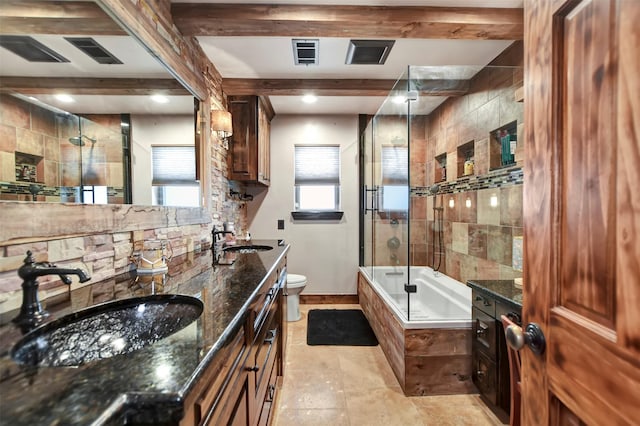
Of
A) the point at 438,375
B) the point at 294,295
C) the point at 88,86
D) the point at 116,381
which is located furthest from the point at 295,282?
the point at 116,381

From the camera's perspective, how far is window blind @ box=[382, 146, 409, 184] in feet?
9.53

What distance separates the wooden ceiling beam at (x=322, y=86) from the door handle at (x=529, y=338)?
2.57 m

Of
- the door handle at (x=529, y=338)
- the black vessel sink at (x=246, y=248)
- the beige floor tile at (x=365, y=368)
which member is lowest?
the beige floor tile at (x=365, y=368)

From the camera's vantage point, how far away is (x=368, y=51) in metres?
2.30

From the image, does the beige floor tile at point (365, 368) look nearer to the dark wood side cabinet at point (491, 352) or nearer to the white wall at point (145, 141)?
the dark wood side cabinet at point (491, 352)

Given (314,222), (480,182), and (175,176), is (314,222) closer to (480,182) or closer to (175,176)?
(480,182)

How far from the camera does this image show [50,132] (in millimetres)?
938

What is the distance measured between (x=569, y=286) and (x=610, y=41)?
21.5 inches

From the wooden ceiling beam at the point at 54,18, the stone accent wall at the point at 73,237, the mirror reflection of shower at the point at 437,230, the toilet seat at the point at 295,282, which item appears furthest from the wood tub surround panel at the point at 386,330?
the wooden ceiling beam at the point at 54,18

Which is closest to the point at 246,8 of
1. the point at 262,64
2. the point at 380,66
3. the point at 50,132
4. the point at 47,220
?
the point at 262,64

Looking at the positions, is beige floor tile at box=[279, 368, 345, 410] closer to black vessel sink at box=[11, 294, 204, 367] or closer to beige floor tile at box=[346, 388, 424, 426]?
beige floor tile at box=[346, 388, 424, 426]

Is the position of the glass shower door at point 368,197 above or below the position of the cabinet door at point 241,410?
above

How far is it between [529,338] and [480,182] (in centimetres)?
211

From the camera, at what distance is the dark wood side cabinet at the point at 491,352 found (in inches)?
65.2
